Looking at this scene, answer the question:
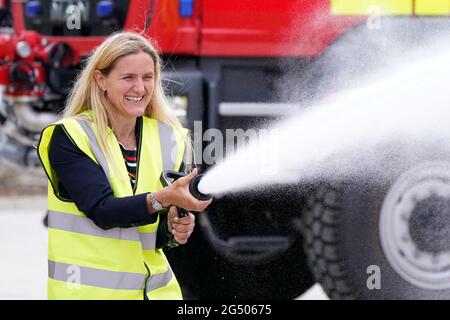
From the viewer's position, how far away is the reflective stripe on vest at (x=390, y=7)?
16.9ft

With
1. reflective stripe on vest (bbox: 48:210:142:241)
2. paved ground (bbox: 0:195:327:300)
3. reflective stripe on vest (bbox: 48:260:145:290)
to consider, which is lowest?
paved ground (bbox: 0:195:327:300)

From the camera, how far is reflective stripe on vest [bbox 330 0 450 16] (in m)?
5.15

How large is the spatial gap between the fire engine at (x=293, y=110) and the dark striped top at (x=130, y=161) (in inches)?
61.9

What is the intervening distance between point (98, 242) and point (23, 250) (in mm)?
5540

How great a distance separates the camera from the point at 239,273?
→ 5387 millimetres

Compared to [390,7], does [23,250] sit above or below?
below

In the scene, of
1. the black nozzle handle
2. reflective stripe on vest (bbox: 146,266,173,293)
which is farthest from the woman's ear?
reflective stripe on vest (bbox: 146,266,173,293)

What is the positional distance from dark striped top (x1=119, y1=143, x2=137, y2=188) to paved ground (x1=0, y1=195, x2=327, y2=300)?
2863 millimetres

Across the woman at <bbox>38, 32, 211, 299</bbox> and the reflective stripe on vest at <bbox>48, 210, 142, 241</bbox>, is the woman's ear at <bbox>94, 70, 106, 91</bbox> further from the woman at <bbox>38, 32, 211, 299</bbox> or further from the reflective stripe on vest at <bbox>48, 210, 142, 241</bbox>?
the reflective stripe on vest at <bbox>48, 210, 142, 241</bbox>

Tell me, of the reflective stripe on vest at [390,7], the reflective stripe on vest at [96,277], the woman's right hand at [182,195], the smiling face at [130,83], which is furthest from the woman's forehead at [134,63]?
the reflective stripe on vest at [390,7]

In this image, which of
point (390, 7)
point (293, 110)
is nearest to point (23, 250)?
point (293, 110)

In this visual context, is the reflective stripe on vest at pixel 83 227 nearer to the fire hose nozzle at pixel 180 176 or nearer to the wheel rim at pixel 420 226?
the fire hose nozzle at pixel 180 176

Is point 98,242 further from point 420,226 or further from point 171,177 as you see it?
point 420,226
